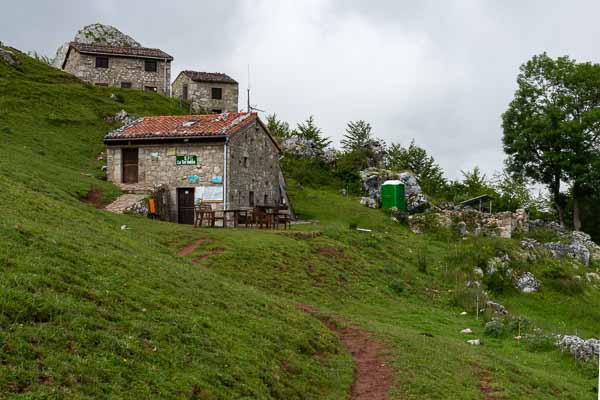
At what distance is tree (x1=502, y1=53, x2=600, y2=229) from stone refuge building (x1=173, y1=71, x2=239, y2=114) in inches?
1043

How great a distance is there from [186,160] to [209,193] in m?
2.45

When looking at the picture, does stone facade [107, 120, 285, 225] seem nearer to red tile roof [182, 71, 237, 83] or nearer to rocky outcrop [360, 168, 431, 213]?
rocky outcrop [360, 168, 431, 213]

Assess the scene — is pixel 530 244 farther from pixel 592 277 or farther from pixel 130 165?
pixel 130 165

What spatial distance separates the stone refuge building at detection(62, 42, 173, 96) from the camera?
2450 inches

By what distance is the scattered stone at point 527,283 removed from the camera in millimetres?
34812

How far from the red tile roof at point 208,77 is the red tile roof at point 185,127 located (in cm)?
2342

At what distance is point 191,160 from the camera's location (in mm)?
37250

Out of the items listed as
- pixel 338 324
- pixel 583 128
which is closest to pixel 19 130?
pixel 338 324

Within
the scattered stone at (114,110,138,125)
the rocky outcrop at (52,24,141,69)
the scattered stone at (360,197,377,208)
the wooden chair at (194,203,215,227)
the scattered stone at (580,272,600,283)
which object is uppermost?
the rocky outcrop at (52,24,141,69)

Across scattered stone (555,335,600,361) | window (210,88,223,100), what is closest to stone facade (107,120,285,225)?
scattered stone (555,335,600,361)

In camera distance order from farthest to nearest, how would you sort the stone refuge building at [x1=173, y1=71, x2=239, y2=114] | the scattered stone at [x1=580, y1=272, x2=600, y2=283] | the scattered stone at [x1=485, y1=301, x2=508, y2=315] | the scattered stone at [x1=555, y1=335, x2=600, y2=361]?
1. the stone refuge building at [x1=173, y1=71, x2=239, y2=114]
2. the scattered stone at [x1=580, y1=272, x2=600, y2=283]
3. the scattered stone at [x1=485, y1=301, x2=508, y2=315]
4. the scattered stone at [x1=555, y1=335, x2=600, y2=361]

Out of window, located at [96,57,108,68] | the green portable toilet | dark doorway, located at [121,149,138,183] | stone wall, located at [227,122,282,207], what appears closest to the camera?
stone wall, located at [227,122,282,207]

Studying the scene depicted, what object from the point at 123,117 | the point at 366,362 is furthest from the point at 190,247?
the point at 123,117

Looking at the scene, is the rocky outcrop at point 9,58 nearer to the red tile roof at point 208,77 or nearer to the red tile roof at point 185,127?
the red tile roof at point 208,77
